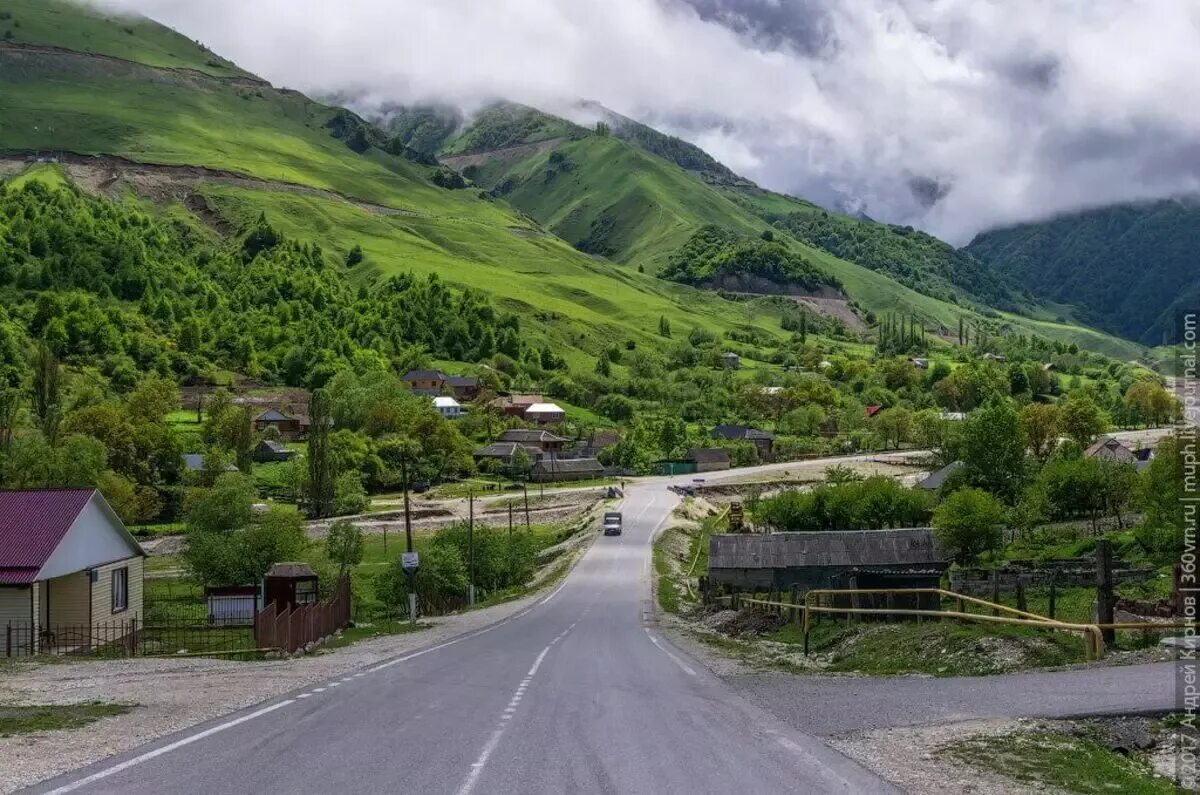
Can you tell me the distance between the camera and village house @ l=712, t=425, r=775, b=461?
167 m

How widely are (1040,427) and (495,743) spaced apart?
464ft

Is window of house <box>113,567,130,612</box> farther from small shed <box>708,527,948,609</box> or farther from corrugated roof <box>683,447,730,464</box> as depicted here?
corrugated roof <box>683,447,730,464</box>

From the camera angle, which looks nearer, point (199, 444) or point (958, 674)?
point (958, 674)

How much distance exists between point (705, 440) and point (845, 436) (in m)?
28.2

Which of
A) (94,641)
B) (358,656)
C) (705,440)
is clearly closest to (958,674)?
(358,656)

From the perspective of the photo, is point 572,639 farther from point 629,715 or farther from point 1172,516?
point 1172,516

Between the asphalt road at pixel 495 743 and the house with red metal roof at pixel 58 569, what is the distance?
566 inches

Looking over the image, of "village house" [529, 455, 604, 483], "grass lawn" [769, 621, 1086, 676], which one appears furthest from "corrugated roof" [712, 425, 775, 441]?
"grass lawn" [769, 621, 1086, 676]

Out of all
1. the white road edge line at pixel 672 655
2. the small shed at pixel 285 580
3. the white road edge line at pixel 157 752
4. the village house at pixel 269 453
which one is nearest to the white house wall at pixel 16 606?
the small shed at pixel 285 580

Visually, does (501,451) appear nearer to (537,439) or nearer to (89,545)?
(537,439)

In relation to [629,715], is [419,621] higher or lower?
lower

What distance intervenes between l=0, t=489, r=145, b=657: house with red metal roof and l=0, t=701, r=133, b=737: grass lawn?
50.1ft

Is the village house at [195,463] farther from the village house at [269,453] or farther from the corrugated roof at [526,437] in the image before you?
the corrugated roof at [526,437]

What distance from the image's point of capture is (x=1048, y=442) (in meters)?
137
